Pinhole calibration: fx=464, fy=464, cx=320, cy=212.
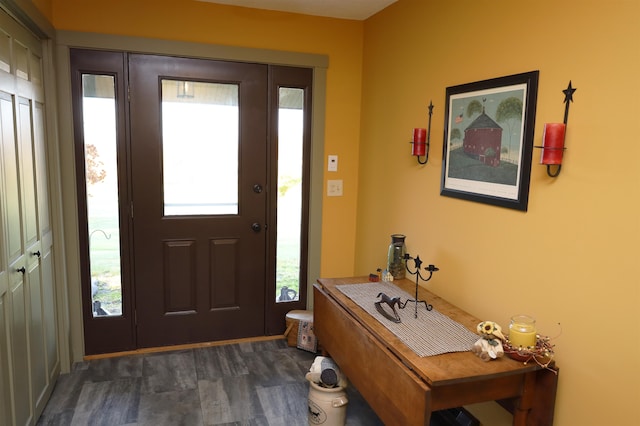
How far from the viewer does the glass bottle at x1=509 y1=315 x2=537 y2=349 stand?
1708 millimetres

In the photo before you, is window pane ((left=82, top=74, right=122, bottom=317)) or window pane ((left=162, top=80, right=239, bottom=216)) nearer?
window pane ((left=82, top=74, right=122, bottom=317))

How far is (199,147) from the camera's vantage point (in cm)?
315

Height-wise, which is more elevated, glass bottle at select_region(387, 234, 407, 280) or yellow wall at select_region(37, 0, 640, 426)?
yellow wall at select_region(37, 0, 640, 426)

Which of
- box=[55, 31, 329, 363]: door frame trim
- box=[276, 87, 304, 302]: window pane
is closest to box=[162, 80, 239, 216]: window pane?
box=[55, 31, 329, 363]: door frame trim

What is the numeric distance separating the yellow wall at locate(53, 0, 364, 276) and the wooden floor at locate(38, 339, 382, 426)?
2.91 ft

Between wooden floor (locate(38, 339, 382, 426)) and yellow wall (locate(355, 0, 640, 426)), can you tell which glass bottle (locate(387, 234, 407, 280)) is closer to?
yellow wall (locate(355, 0, 640, 426))

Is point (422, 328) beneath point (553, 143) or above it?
beneath

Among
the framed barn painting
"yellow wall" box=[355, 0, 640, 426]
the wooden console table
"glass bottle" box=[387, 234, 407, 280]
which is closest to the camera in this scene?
"yellow wall" box=[355, 0, 640, 426]

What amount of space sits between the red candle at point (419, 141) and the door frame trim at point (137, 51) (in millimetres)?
952

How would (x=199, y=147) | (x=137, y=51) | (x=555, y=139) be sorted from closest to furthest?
(x=555, y=139) < (x=137, y=51) < (x=199, y=147)

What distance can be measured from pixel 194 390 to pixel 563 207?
2.21 meters

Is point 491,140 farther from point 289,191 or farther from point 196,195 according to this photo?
point 196,195

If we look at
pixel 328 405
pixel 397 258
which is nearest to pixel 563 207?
pixel 397 258

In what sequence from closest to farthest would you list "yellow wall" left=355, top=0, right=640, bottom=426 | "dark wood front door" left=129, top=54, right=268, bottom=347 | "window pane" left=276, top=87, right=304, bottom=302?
"yellow wall" left=355, top=0, right=640, bottom=426 < "dark wood front door" left=129, top=54, right=268, bottom=347 < "window pane" left=276, top=87, right=304, bottom=302
